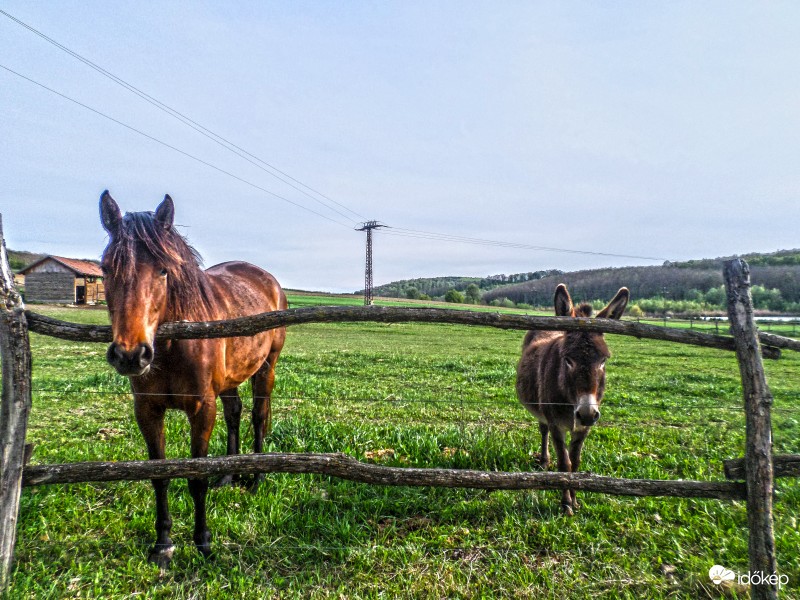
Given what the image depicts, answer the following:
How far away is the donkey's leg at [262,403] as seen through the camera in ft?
15.8

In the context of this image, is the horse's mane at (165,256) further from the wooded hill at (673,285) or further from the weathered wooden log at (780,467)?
the wooded hill at (673,285)

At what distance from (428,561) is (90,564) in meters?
2.45

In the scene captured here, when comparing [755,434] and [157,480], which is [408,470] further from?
[755,434]

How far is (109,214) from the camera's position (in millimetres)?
2848

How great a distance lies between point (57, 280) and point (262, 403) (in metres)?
54.4

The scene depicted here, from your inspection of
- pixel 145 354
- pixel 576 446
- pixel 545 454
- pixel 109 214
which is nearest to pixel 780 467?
pixel 576 446

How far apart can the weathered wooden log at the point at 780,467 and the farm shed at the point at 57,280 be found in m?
54.4

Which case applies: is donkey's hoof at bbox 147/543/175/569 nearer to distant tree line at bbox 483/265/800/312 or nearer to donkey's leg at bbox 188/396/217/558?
donkey's leg at bbox 188/396/217/558

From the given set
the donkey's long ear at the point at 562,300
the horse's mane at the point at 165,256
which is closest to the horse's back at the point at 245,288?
the horse's mane at the point at 165,256

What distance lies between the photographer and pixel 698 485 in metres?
2.67

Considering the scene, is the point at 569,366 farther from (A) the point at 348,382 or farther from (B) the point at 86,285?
(B) the point at 86,285

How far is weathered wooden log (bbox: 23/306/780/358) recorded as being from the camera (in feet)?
8.95

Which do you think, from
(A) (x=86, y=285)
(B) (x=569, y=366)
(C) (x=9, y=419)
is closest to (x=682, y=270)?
(B) (x=569, y=366)

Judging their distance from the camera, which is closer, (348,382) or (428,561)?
(428,561)
